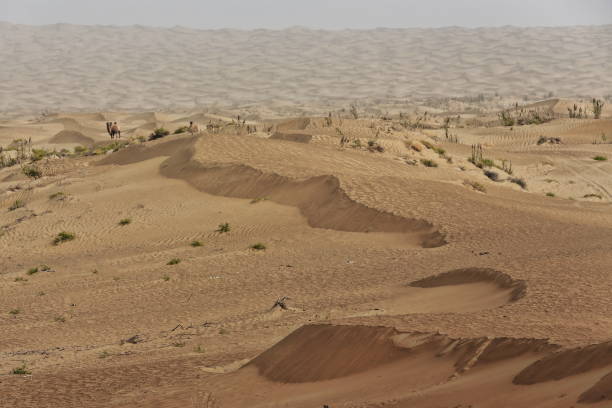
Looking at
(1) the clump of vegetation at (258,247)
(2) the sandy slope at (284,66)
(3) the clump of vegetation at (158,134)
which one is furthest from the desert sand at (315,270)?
(2) the sandy slope at (284,66)

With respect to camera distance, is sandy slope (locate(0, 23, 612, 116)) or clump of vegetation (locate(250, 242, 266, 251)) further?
sandy slope (locate(0, 23, 612, 116))

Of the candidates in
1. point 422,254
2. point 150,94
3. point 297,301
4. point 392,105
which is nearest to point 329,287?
point 297,301

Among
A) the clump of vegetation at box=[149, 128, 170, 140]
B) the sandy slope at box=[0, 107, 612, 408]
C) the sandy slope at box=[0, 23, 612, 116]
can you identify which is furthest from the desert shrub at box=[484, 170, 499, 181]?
the sandy slope at box=[0, 23, 612, 116]

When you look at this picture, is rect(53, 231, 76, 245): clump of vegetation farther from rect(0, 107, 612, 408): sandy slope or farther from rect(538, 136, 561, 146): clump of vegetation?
rect(538, 136, 561, 146): clump of vegetation

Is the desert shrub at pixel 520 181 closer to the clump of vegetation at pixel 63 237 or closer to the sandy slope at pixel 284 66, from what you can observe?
the clump of vegetation at pixel 63 237

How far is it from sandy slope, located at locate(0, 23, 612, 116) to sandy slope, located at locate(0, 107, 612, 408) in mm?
52178

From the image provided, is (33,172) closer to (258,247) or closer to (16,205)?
(16,205)

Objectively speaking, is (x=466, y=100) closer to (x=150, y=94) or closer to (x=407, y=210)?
(x=150, y=94)

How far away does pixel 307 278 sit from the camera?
15531 millimetres

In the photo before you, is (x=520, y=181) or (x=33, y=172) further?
(x=33, y=172)

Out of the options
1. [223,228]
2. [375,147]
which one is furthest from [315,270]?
[375,147]

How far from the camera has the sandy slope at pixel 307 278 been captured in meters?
8.09

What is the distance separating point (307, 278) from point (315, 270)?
62 centimetres

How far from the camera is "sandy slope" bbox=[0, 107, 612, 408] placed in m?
8.09
